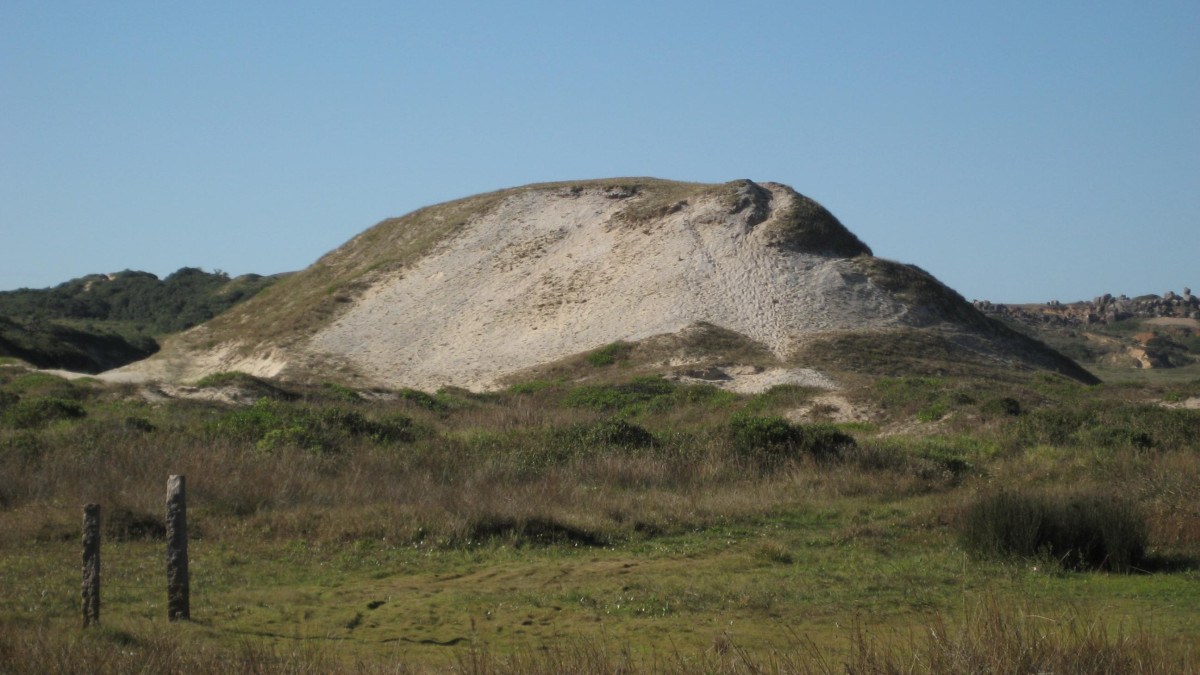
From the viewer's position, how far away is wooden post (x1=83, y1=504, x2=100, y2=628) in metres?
9.07

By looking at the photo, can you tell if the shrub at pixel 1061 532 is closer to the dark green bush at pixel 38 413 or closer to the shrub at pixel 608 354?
the dark green bush at pixel 38 413

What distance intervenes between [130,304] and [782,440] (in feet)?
283

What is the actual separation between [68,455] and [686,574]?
8.91 m

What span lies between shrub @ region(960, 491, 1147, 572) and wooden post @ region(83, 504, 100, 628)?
8.46 metres

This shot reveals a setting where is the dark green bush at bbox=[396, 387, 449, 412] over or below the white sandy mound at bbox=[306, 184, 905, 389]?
below

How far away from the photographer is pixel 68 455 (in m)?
15.8

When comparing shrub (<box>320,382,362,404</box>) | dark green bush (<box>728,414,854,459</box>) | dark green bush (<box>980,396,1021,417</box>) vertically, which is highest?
shrub (<box>320,382,362,404</box>)

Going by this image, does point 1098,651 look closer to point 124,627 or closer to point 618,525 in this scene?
point 124,627

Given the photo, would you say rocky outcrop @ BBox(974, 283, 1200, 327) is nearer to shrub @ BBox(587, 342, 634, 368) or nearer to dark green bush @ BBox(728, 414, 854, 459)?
shrub @ BBox(587, 342, 634, 368)

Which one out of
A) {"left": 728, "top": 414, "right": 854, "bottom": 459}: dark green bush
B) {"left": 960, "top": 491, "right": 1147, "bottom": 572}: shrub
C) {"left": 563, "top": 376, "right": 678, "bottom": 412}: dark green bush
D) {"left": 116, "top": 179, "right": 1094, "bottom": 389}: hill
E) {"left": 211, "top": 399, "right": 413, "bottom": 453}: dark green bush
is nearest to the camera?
{"left": 960, "top": 491, "right": 1147, "bottom": 572}: shrub

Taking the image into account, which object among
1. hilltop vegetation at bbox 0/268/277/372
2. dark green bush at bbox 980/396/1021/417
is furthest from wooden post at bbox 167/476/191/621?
hilltop vegetation at bbox 0/268/277/372

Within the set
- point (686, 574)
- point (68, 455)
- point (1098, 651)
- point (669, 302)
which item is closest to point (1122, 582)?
point (686, 574)

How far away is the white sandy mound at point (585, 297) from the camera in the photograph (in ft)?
136

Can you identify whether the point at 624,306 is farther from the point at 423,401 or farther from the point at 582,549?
the point at 582,549
